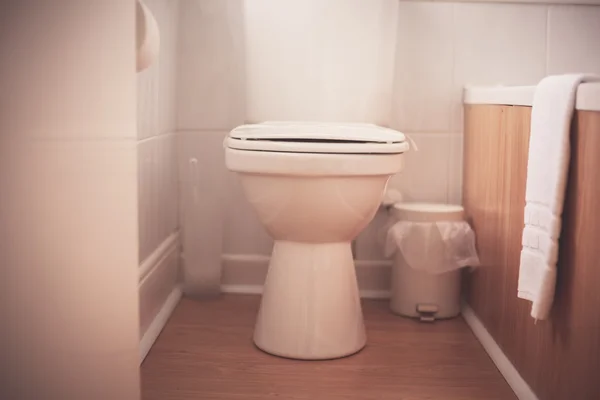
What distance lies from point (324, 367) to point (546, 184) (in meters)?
0.62

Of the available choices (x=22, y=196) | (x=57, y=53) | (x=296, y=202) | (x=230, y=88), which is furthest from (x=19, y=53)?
(x=230, y=88)

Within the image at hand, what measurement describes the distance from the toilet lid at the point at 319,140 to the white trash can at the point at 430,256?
1.33 ft

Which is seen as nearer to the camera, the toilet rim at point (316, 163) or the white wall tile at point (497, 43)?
the toilet rim at point (316, 163)

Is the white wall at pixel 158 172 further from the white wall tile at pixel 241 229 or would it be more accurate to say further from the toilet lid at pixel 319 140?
the toilet lid at pixel 319 140

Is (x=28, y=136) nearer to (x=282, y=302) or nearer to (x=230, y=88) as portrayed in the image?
(x=282, y=302)

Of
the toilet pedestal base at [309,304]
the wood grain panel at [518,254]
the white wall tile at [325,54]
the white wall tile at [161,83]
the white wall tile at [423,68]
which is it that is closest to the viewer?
the wood grain panel at [518,254]

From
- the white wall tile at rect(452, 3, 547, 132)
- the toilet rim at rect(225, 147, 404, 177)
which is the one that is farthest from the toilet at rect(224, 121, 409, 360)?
the white wall tile at rect(452, 3, 547, 132)

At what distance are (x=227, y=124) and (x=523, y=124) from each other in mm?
894

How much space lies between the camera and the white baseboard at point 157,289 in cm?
162

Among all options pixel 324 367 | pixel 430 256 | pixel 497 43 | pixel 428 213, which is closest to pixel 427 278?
pixel 430 256

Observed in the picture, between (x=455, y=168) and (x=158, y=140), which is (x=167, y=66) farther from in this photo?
(x=455, y=168)

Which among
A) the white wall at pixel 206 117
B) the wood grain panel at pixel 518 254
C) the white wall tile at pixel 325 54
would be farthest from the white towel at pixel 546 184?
the white wall at pixel 206 117

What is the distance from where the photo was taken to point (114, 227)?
38.2 inches

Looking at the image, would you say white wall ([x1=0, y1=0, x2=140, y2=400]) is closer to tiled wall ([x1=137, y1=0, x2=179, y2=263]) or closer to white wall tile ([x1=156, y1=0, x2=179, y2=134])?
tiled wall ([x1=137, y1=0, x2=179, y2=263])
